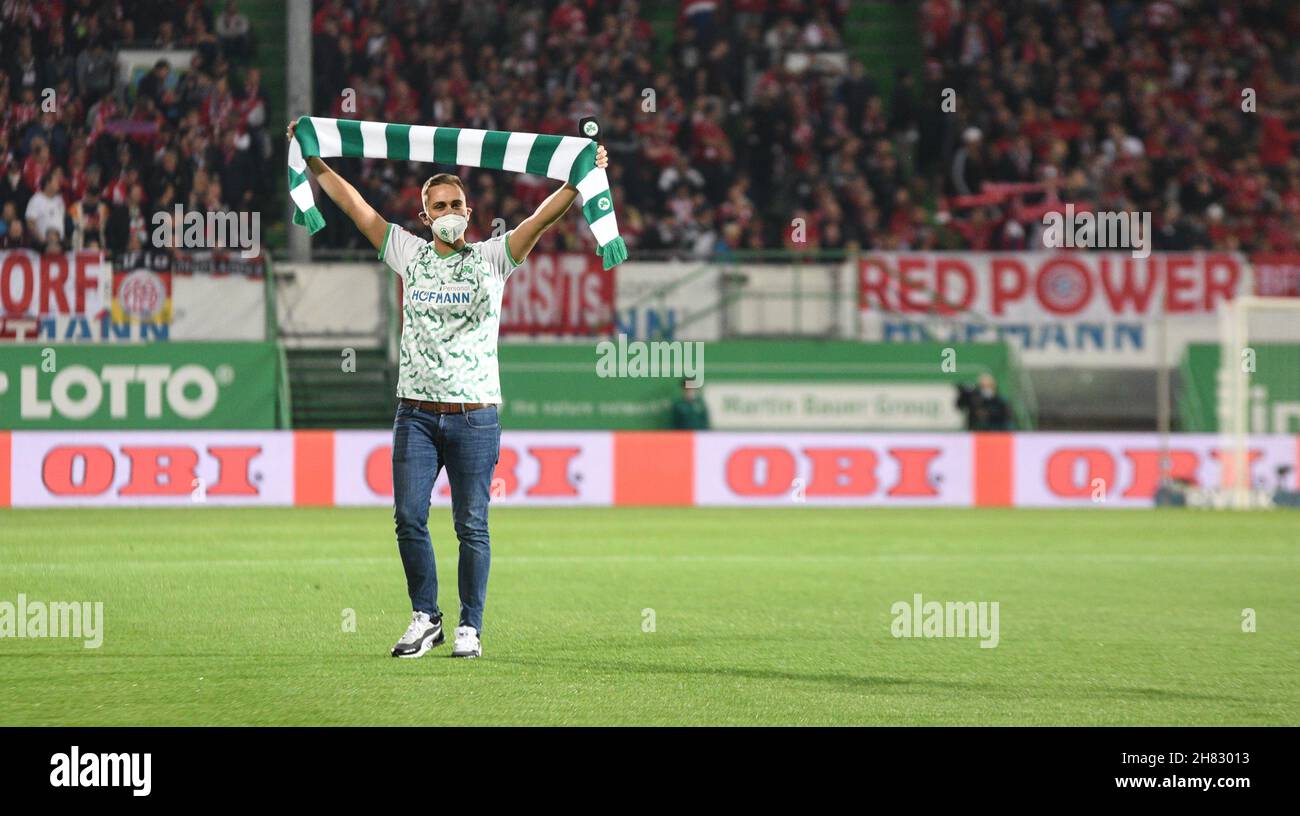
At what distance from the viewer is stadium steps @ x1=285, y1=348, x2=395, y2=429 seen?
23562 mm

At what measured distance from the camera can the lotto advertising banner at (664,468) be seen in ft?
69.7

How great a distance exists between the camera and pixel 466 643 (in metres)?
8.30

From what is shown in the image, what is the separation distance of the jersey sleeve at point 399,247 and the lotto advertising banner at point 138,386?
14.8 metres

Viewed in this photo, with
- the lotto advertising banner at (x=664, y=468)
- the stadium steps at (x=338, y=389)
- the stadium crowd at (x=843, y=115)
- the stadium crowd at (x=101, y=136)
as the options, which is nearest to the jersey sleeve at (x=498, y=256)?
the lotto advertising banner at (x=664, y=468)

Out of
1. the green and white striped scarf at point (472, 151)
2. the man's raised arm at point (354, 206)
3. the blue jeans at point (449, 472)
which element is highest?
the green and white striped scarf at point (472, 151)

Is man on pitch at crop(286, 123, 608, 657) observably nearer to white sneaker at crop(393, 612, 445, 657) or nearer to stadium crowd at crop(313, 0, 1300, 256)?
white sneaker at crop(393, 612, 445, 657)

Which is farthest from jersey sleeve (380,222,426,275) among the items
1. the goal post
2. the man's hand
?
the goal post

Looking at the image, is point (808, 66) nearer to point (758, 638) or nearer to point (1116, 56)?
point (1116, 56)

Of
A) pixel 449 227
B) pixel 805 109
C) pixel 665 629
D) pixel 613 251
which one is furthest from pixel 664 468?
pixel 449 227

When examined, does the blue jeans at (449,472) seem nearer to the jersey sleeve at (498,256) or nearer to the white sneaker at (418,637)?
the white sneaker at (418,637)

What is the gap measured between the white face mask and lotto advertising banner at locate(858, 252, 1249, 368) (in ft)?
56.4

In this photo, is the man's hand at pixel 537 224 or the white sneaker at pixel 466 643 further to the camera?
the white sneaker at pixel 466 643

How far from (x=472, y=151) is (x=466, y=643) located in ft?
7.39

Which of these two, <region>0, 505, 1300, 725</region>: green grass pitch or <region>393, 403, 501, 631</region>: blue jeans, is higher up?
<region>393, 403, 501, 631</region>: blue jeans
